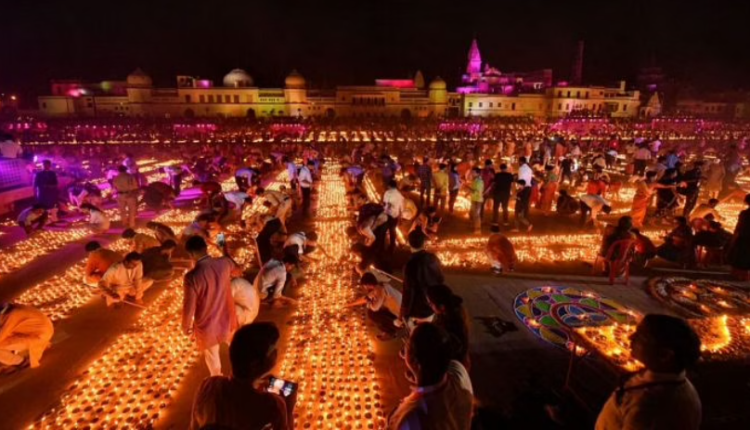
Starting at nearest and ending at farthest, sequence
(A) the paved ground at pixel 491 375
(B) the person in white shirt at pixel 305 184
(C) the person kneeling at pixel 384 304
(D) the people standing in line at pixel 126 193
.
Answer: (A) the paved ground at pixel 491 375 → (C) the person kneeling at pixel 384 304 → (D) the people standing in line at pixel 126 193 → (B) the person in white shirt at pixel 305 184

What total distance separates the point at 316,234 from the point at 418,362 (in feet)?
26.5

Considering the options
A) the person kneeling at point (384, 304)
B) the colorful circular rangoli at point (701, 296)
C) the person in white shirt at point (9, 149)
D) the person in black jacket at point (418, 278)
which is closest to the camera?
the person in black jacket at point (418, 278)

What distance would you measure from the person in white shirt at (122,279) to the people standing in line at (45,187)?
675 cm

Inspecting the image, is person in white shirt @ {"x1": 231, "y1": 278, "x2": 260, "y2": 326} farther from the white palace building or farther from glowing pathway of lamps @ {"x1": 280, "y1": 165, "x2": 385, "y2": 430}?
the white palace building

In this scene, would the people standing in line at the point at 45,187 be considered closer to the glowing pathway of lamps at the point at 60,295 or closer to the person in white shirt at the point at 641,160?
the glowing pathway of lamps at the point at 60,295

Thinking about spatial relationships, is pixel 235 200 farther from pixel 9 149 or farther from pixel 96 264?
pixel 9 149

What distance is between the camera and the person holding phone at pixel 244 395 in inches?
87.0

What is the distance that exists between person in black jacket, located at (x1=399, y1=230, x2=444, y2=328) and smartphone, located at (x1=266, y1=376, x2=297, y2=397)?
1762 mm

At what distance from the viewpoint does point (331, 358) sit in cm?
519

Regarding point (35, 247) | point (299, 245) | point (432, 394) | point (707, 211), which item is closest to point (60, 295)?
point (35, 247)

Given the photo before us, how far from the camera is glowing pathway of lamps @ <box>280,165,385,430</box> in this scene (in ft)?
13.8

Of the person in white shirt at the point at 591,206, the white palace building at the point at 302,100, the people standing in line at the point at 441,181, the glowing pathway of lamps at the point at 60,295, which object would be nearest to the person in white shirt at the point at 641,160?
the person in white shirt at the point at 591,206

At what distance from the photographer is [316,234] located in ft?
33.0

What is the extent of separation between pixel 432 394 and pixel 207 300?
2.68 metres
